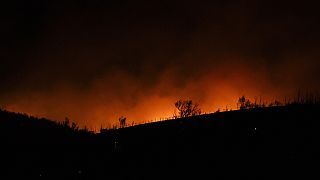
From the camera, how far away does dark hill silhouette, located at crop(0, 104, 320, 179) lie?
9.66 m

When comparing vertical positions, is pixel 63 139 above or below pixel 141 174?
above

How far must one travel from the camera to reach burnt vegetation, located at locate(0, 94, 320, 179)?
972cm

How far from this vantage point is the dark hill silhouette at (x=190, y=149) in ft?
31.7

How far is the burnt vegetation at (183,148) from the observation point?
31.9 feet

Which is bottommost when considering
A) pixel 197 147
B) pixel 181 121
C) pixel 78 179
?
pixel 78 179

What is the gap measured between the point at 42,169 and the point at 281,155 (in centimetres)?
625

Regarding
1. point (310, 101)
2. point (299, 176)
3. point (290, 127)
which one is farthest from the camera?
point (310, 101)

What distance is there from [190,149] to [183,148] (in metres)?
0.31

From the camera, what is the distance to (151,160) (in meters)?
11.6

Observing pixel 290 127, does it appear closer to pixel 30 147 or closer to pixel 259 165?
pixel 259 165

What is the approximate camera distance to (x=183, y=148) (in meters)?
11.8

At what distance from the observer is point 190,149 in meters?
11.5

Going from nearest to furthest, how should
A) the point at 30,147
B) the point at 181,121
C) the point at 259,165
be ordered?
1. the point at 259,165
2. the point at 30,147
3. the point at 181,121

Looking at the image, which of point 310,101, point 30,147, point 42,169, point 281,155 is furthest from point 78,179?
point 310,101
